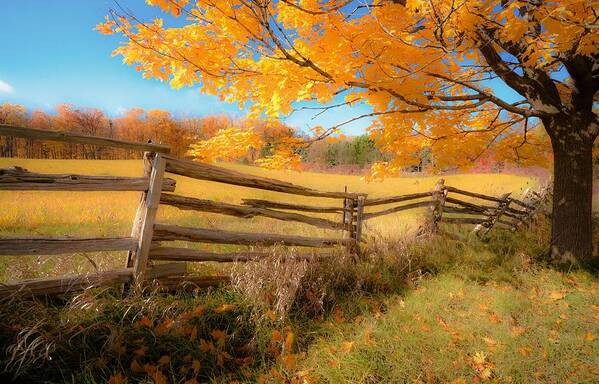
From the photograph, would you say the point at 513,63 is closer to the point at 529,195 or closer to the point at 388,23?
the point at 388,23

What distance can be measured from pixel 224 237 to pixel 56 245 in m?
1.71

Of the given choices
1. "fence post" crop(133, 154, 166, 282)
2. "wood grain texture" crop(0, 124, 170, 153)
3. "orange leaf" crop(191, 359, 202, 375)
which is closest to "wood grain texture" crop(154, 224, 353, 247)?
"fence post" crop(133, 154, 166, 282)

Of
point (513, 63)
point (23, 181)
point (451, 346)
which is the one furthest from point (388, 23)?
point (23, 181)

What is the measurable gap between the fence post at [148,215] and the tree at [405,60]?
1.60 meters

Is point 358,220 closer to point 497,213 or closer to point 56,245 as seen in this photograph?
point 56,245

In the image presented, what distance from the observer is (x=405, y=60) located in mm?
4512

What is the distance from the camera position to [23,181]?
276 cm

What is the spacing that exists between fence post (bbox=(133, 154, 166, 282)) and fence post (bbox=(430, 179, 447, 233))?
6.12 m

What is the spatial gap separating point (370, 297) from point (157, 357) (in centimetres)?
248

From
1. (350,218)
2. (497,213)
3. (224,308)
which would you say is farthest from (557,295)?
(497,213)

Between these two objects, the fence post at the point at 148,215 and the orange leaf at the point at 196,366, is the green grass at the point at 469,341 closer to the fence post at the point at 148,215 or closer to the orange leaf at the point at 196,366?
the orange leaf at the point at 196,366

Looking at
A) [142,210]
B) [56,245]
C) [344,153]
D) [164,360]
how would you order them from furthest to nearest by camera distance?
[344,153] < [142,210] < [56,245] < [164,360]

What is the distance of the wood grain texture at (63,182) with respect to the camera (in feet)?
8.82

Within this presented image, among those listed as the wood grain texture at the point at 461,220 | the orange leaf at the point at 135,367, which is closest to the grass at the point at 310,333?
the orange leaf at the point at 135,367
